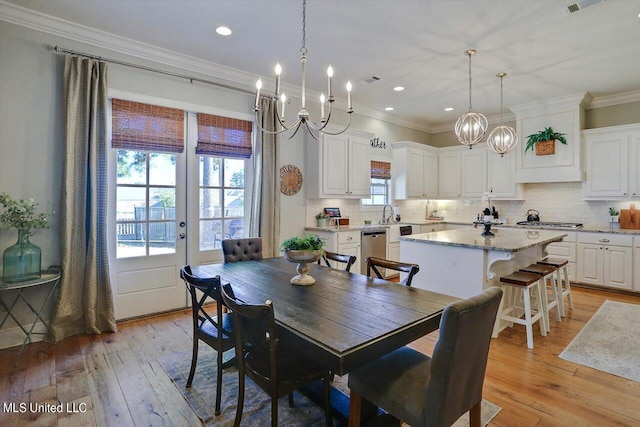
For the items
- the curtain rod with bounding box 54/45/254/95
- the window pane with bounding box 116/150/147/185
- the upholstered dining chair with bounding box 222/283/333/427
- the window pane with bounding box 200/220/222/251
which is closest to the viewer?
the upholstered dining chair with bounding box 222/283/333/427

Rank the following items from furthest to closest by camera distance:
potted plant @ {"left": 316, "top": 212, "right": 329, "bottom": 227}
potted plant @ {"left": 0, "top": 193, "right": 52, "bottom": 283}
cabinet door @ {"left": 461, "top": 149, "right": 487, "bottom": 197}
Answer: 1. cabinet door @ {"left": 461, "top": 149, "right": 487, "bottom": 197}
2. potted plant @ {"left": 316, "top": 212, "right": 329, "bottom": 227}
3. potted plant @ {"left": 0, "top": 193, "right": 52, "bottom": 283}

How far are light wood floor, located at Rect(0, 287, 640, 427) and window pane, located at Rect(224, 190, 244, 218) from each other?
162 cm

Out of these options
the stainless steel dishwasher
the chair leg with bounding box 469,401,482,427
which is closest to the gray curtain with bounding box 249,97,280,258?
the stainless steel dishwasher

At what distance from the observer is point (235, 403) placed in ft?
→ 7.15

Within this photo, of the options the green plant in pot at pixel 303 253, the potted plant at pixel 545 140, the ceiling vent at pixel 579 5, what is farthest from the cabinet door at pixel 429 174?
the green plant in pot at pixel 303 253

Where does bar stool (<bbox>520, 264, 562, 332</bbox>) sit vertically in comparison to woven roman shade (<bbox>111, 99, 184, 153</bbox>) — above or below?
below

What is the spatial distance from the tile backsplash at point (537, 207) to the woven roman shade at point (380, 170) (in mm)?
590

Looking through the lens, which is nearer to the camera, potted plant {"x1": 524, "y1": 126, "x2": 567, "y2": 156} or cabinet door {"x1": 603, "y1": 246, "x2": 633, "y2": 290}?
cabinet door {"x1": 603, "y1": 246, "x2": 633, "y2": 290}

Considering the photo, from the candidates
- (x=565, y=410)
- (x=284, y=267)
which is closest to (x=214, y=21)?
(x=284, y=267)

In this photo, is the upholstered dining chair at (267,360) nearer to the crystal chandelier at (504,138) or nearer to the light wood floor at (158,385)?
the light wood floor at (158,385)

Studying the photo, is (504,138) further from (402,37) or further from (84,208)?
(84,208)

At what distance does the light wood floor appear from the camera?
2.04m

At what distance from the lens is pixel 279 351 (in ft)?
6.23

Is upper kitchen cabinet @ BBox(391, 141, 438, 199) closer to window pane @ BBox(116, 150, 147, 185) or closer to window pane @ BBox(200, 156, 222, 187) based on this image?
window pane @ BBox(200, 156, 222, 187)
